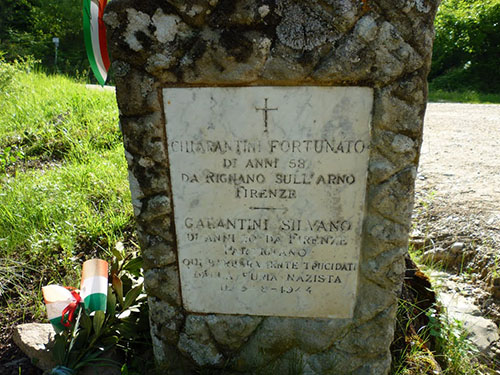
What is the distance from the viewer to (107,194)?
3467mm

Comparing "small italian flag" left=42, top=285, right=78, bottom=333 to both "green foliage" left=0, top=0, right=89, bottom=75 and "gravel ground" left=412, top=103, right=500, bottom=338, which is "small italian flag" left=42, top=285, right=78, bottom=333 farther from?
"green foliage" left=0, top=0, right=89, bottom=75

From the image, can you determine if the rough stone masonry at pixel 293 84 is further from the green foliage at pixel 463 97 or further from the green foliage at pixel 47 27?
the green foliage at pixel 47 27

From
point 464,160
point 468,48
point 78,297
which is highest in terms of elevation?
point 468,48

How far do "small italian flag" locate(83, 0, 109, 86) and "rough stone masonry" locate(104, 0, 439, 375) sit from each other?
66 centimetres

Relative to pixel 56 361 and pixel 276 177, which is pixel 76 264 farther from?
pixel 276 177

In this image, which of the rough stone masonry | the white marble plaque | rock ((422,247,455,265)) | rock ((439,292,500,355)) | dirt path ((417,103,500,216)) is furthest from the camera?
dirt path ((417,103,500,216))

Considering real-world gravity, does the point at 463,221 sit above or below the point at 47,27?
below

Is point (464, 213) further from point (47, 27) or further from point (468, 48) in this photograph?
point (47, 27)

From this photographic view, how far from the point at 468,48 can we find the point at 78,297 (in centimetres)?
1366

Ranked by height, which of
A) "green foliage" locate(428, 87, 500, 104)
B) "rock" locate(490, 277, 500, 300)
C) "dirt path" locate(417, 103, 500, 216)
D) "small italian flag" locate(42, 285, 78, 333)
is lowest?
"rock" locate(490, 277, 500, 300)

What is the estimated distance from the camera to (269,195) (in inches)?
69.6

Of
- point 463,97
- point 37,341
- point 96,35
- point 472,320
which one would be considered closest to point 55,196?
point 37,341

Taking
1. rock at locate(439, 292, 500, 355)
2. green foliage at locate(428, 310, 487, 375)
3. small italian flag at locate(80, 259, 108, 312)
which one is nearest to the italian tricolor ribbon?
small italian flag at locate(80, 259, 108, 312)

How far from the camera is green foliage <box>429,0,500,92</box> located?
11.8 meters
